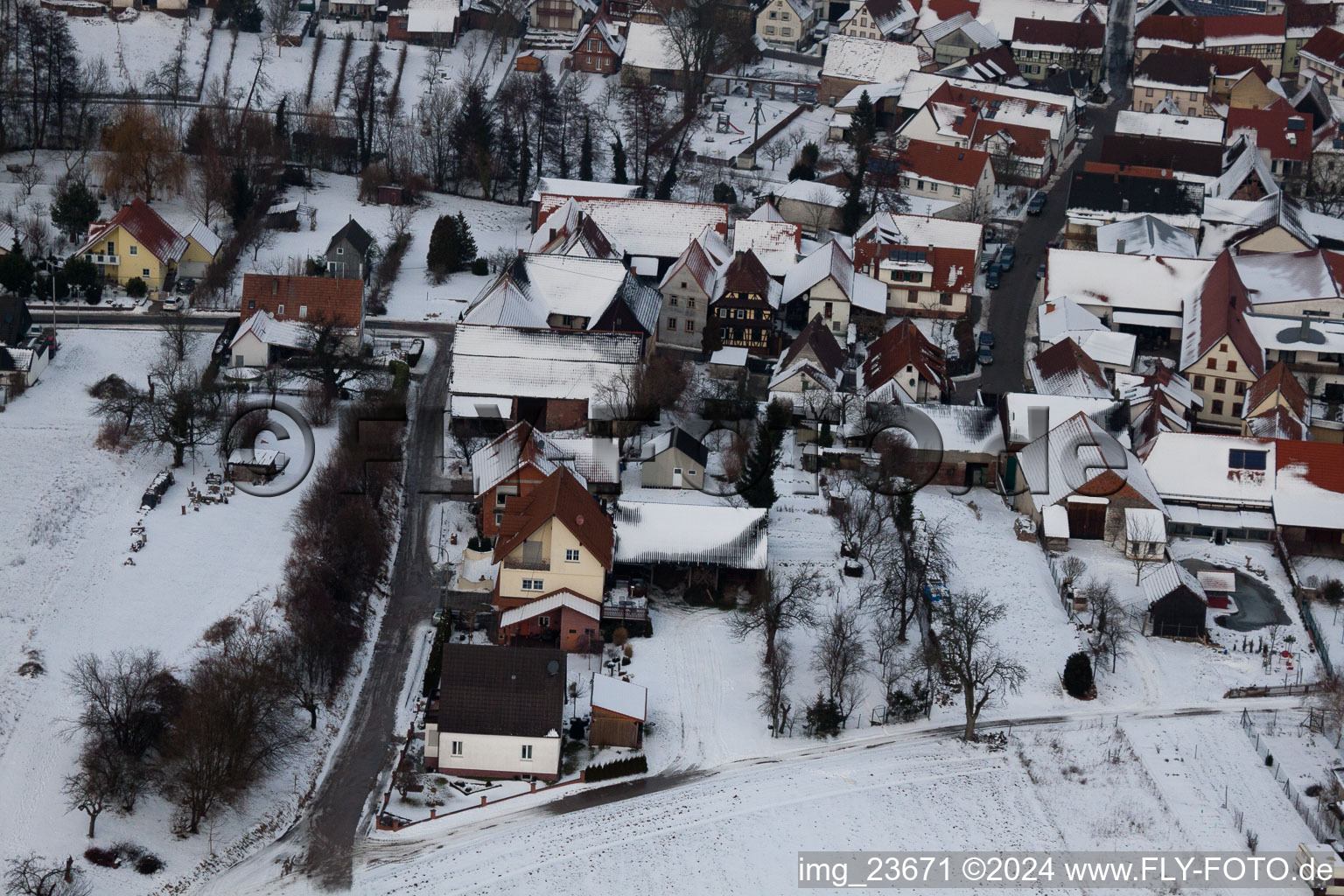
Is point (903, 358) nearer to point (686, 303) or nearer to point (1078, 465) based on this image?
point (1078, 465)

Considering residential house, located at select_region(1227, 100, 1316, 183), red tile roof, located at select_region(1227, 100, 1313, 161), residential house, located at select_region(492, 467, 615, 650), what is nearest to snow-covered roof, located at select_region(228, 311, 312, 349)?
residential house, located at select_region(492, 467, 615, 650)

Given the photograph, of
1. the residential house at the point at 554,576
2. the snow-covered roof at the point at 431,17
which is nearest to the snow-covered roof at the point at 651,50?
the snow-covered roof at the point at 431,17

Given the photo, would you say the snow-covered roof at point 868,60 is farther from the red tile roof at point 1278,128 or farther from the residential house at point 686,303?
the residential house at point 686,303

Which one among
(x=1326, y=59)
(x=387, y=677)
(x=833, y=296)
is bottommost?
(x=387, y=677)

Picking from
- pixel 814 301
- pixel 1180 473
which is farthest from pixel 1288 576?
pixel 814 301

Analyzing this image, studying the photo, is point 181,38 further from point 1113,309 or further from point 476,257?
point 1113,309

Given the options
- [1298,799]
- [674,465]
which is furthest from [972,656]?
[674,465]

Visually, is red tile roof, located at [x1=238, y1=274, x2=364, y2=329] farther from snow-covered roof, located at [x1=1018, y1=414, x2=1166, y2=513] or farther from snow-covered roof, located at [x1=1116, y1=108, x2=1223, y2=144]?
snow-covered roof, located at [x1=1116, y1=108, x2=1223, y2=144]
